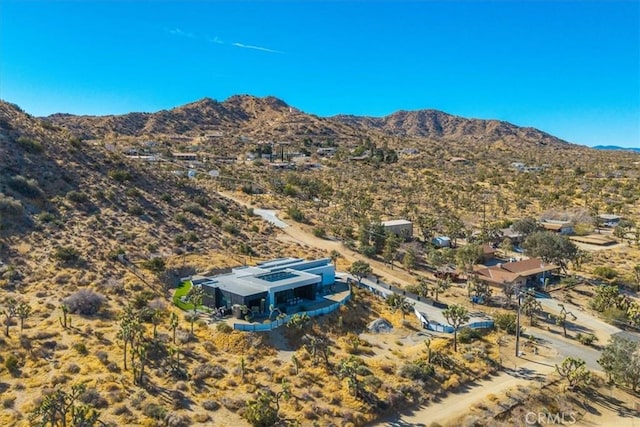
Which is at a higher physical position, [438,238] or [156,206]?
[156,206]

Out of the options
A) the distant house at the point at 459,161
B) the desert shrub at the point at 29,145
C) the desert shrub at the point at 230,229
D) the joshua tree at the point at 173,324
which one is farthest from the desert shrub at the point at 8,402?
the distant house at the point at 459,161

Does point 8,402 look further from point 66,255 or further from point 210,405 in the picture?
point 66,255

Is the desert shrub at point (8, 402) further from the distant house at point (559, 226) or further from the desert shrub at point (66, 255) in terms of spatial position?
the distant house at point (559, 226)

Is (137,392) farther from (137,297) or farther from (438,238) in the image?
(438,238)

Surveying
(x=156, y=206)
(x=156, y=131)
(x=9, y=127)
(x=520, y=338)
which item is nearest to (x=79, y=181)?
(x=156, y=206)

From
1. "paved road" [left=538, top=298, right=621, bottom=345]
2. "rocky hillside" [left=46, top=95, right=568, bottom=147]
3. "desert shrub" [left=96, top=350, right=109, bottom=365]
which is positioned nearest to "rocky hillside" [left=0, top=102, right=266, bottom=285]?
"desert shrub" [left=96, top=350, right=109, bottom=365]

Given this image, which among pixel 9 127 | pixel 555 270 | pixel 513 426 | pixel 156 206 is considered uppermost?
pixel 9 127

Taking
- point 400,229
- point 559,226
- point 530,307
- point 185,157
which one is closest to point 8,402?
point 530,307
